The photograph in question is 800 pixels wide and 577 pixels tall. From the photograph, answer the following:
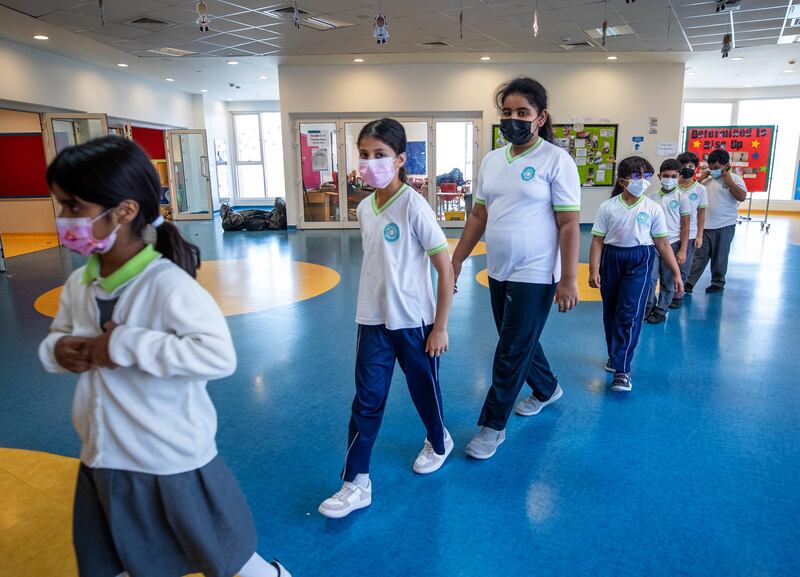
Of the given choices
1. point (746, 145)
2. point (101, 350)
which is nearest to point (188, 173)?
point (746, 145)

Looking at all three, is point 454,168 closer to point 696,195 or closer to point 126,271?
point 696,195

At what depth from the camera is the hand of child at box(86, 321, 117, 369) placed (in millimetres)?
1163

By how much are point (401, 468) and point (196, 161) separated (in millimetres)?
15555

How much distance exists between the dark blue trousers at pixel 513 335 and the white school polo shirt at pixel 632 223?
120 centimetres

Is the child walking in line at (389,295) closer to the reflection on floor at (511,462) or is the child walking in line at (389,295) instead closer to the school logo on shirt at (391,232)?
the school logo on shirt at (391,232)

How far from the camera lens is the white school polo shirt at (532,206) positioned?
7.92ft

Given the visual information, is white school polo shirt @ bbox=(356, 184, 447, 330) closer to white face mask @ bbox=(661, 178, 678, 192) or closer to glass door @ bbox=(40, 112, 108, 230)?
white face mask @ bbox=(661, 178, 678, 192)

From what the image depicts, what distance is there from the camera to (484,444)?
105 inches

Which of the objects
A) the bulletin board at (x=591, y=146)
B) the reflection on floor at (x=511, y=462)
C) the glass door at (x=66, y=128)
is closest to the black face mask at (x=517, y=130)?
the reflection on floor at (x=511, y=462)

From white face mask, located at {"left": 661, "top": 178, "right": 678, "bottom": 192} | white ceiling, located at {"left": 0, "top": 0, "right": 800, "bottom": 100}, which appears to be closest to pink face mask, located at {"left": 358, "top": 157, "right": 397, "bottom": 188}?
white face mask, located at {"left": 661, "top": 178, "right": 678, "bottom": 192}

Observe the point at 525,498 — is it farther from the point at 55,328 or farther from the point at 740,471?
the point at 55,328

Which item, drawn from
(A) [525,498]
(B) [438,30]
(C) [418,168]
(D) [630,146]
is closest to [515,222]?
(A) [525,498]

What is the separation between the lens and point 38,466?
2.62 meters

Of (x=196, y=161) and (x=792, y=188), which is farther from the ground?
(x=196, y=161)
